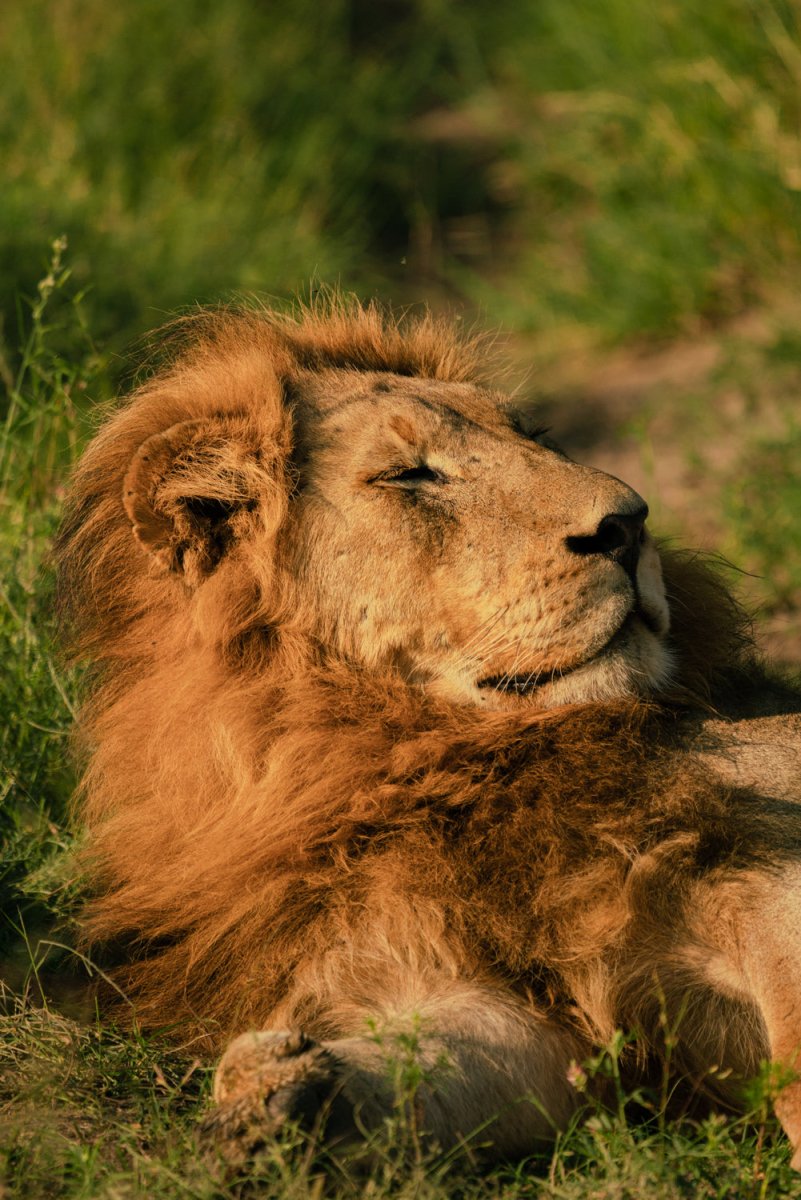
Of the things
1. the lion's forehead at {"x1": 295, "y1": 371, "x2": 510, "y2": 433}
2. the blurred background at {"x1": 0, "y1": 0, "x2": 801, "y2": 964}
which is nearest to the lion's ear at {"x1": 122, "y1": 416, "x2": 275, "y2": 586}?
the lion's forehead at {"x1": 295, "y1": 371, "x2": 510, "y2": 433}

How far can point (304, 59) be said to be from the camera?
29.3 feet

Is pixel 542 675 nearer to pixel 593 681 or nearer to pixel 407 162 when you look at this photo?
pixel 593 681

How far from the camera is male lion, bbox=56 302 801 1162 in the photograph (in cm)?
253

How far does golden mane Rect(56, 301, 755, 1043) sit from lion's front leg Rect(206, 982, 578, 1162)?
12 cm

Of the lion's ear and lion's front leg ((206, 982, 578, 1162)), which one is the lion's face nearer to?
the lion's ear

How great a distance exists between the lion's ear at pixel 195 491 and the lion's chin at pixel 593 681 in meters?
0.57

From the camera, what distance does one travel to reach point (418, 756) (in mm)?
2672

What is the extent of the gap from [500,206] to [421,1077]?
775 centimetres

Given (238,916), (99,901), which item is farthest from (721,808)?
(99,901)

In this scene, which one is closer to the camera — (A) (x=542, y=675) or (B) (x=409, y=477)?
(A) (x=542, y=675)

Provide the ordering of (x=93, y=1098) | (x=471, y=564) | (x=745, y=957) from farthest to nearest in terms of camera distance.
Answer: (x=471, y=564)
(x=93, y=1098)
(x=745, y=957)

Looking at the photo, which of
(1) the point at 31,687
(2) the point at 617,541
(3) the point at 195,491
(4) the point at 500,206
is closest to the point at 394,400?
(3) the point at 195,491

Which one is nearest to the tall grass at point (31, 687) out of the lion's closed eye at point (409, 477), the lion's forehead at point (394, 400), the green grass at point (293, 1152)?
the green grass at point (293, 1152)

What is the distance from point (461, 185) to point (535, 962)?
24.4 ft
